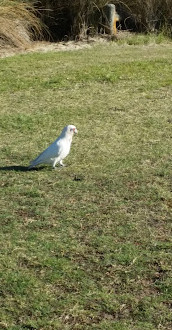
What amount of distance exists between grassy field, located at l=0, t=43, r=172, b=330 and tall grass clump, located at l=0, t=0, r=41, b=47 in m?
2.40

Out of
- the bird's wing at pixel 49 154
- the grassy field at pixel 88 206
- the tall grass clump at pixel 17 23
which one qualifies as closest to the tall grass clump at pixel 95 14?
the tall grass clump at pixel 17 23

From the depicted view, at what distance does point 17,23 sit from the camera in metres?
13.1

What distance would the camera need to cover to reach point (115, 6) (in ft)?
47.4

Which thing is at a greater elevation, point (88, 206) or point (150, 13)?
point (150, 13)

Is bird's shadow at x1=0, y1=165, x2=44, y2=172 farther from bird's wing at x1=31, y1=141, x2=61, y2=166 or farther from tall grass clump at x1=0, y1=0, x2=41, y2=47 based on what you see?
tall grass clump at x1=0, y1=0, x2=41, y2=47

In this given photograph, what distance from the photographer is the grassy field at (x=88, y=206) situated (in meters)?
4.59

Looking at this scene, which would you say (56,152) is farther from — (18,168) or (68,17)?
(68,17)

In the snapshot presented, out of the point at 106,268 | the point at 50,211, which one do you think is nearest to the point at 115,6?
the point at 50,211

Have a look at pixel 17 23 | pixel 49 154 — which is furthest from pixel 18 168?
pixel 17 23

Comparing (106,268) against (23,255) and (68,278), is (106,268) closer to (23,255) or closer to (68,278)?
(68,278)

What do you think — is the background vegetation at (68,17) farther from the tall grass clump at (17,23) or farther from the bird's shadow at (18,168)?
the bird's shadow at (18,168)

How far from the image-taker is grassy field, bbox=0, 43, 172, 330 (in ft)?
15.1

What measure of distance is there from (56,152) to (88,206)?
2.83 feet

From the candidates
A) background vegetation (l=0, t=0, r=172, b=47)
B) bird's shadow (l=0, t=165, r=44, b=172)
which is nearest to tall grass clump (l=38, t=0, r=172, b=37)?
background vegetation (l=0, t=0, r=172, b=47)
